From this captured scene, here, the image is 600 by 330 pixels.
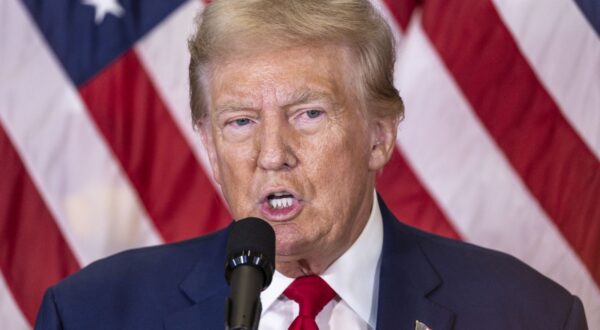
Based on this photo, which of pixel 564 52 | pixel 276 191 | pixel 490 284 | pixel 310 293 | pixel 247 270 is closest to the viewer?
pixel 247 270

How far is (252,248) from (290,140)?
0.58 meters

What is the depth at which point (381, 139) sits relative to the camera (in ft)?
7.06

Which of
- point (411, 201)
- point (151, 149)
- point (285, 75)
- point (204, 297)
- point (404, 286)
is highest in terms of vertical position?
point (285, 75)

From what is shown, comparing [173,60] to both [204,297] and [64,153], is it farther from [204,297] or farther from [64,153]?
[204,297]

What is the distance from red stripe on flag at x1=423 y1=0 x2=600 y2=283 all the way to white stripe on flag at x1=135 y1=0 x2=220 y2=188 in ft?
2.29

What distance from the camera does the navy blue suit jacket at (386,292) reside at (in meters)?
2.14

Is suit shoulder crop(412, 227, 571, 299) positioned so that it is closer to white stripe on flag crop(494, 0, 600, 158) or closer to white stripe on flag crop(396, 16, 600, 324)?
white stripe on flag crop(396, 16, 600, 324)

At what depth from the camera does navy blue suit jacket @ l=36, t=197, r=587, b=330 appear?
7.02 feet

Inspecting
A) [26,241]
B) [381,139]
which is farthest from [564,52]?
[26,241]

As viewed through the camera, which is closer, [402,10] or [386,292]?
[386,292]

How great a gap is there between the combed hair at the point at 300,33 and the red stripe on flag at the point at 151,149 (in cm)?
86

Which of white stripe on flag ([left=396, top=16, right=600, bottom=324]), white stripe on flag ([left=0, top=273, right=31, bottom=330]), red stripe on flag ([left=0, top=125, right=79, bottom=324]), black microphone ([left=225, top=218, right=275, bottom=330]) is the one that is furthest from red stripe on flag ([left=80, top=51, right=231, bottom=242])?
black microphone ([left=225, top=218, right=275, bottom=330])

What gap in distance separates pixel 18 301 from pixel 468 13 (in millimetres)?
1452

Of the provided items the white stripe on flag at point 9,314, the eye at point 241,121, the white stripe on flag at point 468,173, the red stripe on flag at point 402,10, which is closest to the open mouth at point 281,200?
the eye at point 241,121
